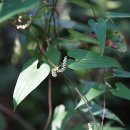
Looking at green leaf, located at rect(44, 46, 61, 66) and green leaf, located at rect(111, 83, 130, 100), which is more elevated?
green leaf, located at rect(44, 46, 61, 66)

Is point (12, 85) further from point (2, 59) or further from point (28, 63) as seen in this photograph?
point (28, 63)

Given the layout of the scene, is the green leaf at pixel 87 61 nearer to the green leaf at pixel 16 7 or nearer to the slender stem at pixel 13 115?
the green leaf at pixel 16 7

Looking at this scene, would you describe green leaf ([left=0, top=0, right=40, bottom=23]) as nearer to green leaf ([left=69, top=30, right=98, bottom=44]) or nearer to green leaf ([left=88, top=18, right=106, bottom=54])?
green leaf ([left=88, top=18, right=106, bottom=54])

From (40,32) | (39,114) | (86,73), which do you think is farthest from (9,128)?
(40,32)

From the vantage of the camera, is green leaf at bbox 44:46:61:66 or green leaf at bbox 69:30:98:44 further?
green leaf at bbox 69:30:98:44

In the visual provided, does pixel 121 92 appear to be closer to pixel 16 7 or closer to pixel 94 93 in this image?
pixel 94 93

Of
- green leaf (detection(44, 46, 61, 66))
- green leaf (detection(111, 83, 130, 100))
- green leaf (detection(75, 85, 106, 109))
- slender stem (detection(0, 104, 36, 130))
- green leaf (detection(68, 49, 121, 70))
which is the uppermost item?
green leaf (detection(68, 49, 121, 70))

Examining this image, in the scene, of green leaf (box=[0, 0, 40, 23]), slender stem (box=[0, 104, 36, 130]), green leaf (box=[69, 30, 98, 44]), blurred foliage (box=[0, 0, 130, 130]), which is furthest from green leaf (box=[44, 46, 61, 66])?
slender stem (box=[0, 104, 36, 130])
